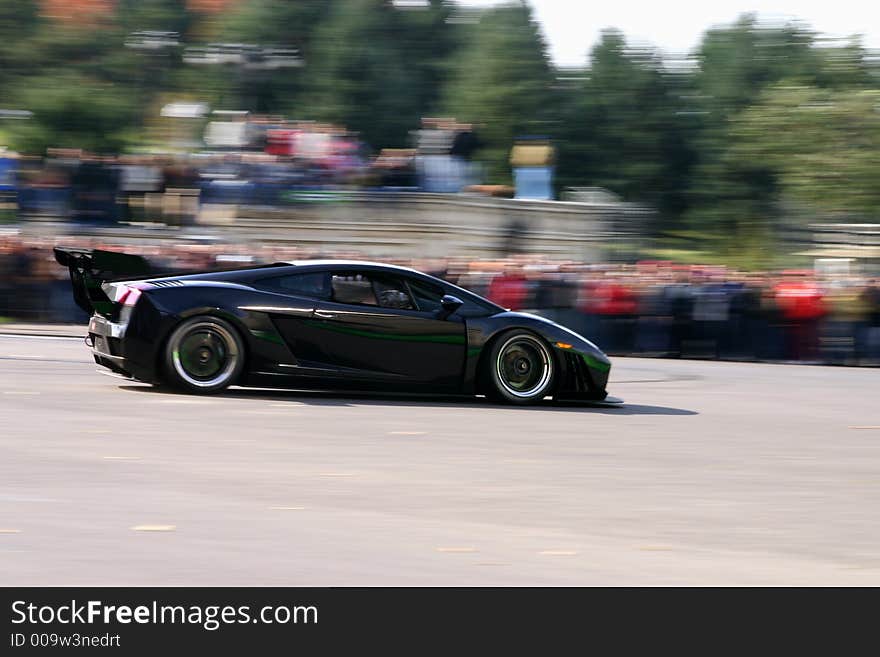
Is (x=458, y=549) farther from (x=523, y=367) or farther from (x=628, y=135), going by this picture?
(x=628, y=135)

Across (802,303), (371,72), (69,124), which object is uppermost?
(371,72)

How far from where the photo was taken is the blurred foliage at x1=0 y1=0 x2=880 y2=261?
45938 mm

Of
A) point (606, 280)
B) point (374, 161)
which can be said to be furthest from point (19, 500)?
point (374, 161)

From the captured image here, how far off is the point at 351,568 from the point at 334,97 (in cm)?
5732

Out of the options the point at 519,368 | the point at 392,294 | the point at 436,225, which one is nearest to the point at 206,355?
the point at 392,294

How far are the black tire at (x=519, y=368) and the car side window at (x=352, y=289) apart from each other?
1108 mm

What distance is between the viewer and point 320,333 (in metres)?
11.0

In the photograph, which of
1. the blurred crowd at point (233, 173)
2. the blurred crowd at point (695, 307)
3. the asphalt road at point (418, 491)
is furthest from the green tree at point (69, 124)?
the asphalt road at point (418, 491)

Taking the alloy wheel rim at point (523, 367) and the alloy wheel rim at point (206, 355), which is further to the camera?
the alloy wheel rim at point (523, 367)

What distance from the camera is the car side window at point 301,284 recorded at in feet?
36.5

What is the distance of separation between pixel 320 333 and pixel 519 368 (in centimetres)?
173

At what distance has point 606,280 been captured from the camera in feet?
64.5

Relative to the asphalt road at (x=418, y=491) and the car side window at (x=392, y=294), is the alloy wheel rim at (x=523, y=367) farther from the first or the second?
the car side window at (x=392, y=294)
